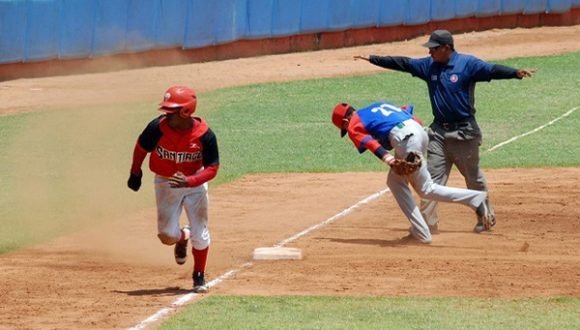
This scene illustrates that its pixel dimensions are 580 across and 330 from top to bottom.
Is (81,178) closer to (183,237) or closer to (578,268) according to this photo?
(183,237)

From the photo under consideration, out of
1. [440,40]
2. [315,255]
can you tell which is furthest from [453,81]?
[315,255]

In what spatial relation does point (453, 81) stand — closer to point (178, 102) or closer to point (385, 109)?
point (385, 109)

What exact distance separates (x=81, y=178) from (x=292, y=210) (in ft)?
14.3

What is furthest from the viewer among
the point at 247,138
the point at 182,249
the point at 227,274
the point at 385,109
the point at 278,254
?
the point at 247,138

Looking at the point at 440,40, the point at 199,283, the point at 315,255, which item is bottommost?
the point at 315,255

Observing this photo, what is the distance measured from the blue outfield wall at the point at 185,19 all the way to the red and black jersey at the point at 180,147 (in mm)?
17889

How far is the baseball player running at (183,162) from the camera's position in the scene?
11.1 m

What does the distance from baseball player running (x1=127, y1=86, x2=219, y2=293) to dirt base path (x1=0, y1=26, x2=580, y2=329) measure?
0.55m

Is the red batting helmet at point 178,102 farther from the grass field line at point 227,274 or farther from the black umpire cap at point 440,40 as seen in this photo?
the black umpire cap at point 440,40

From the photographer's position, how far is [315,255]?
12945mm

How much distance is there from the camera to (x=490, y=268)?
12.0m

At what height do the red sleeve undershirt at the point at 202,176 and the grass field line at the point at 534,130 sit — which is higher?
the red sleeve undershirt at the point at 202,176

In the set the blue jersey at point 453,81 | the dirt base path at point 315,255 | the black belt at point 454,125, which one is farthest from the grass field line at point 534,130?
the blue jersey at point 453,81

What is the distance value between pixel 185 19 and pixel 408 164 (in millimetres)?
18578
